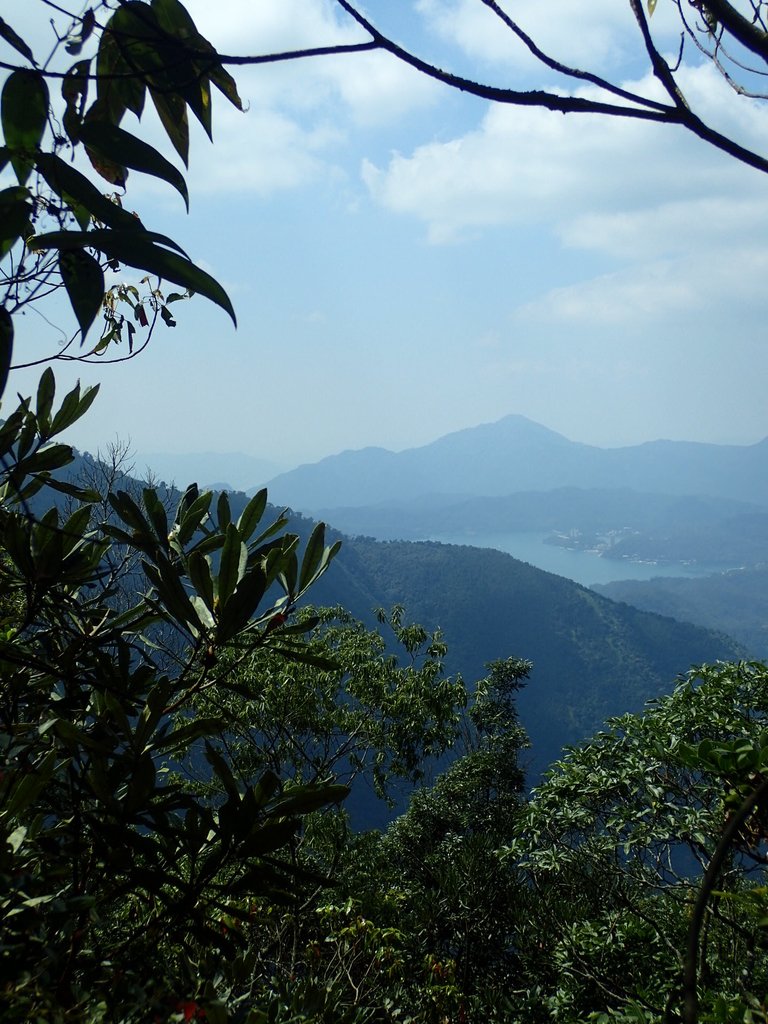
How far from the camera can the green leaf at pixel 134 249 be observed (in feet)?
1.45

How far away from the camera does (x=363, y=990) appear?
261 cm

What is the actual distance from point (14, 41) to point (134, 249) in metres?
0.23

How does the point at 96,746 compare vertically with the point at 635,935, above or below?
above

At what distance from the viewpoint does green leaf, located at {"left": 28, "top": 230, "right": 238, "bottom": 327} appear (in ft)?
1.45

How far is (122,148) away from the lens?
52 centimetres

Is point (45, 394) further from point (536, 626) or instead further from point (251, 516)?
point (536, 626)

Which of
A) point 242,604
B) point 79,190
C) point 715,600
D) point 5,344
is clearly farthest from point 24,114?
point 715,600

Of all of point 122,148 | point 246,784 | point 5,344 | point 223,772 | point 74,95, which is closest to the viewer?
point 5,344

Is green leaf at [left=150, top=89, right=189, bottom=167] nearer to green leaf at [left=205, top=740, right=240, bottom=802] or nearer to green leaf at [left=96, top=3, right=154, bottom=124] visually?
green leaf at [left=96, top=3, right=154, bottom=124]

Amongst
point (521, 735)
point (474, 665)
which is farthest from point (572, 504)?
point (521, 735)

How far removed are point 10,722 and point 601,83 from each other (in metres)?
0.89

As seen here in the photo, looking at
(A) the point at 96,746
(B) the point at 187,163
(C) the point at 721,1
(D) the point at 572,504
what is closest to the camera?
(C) the point at 721,1

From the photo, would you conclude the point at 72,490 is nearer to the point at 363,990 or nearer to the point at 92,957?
the point at 92,957

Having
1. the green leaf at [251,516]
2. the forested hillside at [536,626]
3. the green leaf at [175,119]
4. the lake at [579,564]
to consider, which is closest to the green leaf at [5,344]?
the green leaf at [175,119]
